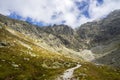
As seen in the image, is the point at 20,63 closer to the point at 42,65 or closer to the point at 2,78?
the point at 42,65

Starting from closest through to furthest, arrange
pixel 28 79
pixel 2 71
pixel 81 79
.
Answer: pixel 81 79 → pixel 28 79 → pixel 2 71

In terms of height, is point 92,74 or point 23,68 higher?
point 23,68

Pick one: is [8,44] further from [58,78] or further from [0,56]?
[58,78]

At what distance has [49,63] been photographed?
126812 mm

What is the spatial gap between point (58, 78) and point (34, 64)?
1467 inches

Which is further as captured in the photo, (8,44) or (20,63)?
(8,44)

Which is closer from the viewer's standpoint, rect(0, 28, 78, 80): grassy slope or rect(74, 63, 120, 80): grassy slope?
rect(74, 63, 120, 80): grassy slope

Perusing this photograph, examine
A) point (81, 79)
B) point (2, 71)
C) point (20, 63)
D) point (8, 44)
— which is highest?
point (8, 44)

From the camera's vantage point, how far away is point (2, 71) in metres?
98.4

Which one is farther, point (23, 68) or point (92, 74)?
point (23, 68)

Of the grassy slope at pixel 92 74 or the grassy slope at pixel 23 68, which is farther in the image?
the grassy slope at pixel 23 68

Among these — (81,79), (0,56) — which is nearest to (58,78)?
(81,79)

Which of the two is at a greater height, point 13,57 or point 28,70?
point 13,57

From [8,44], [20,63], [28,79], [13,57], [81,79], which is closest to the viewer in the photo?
[81,79]
